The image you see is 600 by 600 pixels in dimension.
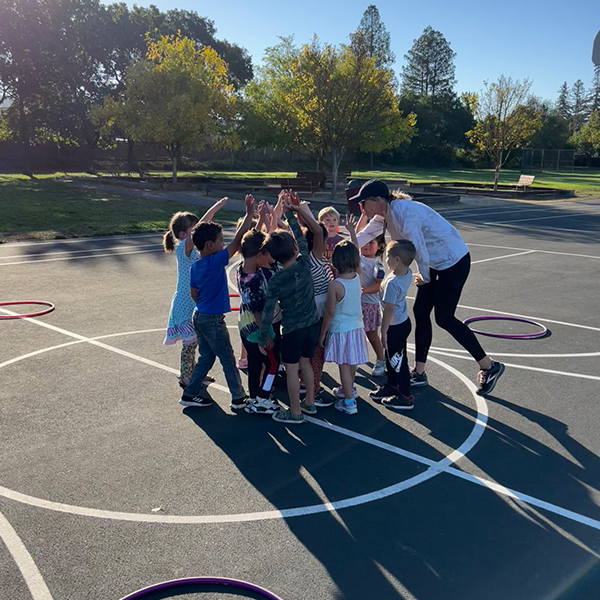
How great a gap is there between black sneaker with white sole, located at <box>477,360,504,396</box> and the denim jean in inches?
93.5

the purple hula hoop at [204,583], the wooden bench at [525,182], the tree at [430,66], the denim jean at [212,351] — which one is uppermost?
the tree at [430,66]

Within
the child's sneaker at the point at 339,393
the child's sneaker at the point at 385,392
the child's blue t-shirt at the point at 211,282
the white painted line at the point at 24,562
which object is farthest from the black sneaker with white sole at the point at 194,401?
the white painted line at the point at 24,562

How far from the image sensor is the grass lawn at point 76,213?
1825 cm

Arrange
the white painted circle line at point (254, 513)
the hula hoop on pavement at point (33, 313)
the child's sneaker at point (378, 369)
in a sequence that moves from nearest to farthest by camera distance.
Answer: the white painted circle line at point (254, 513)
the child's sneaker at point (378, 369)
the hula hoop on pavement at point (33, 313)

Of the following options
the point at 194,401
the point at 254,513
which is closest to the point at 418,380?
the point at 194,401

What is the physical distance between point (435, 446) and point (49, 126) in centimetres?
4972

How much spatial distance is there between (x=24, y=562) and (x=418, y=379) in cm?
408

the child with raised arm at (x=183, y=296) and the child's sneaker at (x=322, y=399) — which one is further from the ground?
the child with raised arm at (x=183, y=296)

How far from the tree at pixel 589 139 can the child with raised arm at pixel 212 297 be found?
240 ft

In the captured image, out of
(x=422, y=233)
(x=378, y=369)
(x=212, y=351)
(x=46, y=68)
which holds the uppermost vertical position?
(x=46, y=68)

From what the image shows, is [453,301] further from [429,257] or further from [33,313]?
[33,313]

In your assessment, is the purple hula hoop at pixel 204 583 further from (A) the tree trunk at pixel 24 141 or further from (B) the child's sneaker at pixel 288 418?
(A) the tree trunk at pixel 24 141

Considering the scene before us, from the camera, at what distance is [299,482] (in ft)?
14.8

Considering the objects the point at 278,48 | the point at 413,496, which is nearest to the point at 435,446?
the point at 413,496
